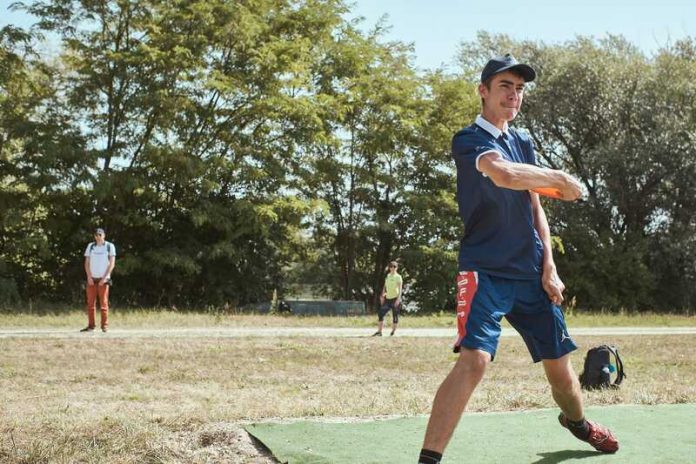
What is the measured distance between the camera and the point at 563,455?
4660mm

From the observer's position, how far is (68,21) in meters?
23.7

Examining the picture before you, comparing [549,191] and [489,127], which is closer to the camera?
[549,191]

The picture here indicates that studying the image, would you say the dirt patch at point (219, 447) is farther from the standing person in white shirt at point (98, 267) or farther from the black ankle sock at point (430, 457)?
the standing person in white shirt at point (98, 267)

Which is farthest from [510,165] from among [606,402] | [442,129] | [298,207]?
[442,129]

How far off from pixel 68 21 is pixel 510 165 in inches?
880

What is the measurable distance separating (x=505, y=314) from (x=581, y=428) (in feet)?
3.04

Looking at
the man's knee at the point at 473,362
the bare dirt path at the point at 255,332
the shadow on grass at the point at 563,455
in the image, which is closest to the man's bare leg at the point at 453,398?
the man's knee at the point at 473,362

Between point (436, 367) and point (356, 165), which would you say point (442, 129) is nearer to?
point (356, 165)

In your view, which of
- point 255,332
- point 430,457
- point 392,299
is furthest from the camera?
point 392,299

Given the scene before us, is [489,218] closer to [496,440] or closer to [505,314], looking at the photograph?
[505,314]

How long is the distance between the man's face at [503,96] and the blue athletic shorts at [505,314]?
32.9 inches

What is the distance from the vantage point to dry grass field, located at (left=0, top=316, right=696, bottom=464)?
509 cm

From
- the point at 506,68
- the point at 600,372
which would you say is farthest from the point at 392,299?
the point at 506,68

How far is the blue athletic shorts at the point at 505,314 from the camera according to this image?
3998mm
